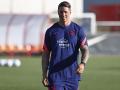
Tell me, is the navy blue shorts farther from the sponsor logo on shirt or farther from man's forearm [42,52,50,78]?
the sponsor logo on shirt

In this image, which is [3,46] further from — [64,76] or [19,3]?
[64,76]

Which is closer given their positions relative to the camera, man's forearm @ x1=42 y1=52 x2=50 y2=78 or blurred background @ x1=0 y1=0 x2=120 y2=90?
man's forearm @ x1=42 y1=52 x2=50 y2=78

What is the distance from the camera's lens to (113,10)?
54.5m

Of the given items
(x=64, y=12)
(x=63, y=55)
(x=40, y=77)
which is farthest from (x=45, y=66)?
(x=40, y=77)

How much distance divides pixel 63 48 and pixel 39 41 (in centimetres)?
2866

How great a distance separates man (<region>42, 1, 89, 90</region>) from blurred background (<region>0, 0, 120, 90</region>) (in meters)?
7.96

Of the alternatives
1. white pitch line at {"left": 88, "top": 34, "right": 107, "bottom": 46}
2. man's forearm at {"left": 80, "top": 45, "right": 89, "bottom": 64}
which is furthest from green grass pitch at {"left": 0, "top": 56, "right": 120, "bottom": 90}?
white pitch line at {"left": 88, "top": 34, "right": 107, "bottom": 46}

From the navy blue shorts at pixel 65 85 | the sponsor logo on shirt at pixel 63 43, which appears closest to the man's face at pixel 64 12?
the sponsor logo on shirt at pixel 63 43

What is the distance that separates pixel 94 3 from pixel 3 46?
2130 centimetres

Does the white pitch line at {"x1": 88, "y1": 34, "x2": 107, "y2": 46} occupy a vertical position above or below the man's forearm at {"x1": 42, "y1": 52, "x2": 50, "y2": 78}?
below

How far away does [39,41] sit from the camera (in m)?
37.5

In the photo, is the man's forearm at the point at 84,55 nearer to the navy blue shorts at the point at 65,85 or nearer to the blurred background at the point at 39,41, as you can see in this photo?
the navy blue shorts at the point at 65,85

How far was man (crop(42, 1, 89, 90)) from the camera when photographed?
29.0 feet

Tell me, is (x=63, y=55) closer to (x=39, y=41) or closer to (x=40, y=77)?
Answer: (x=40, y=77)
